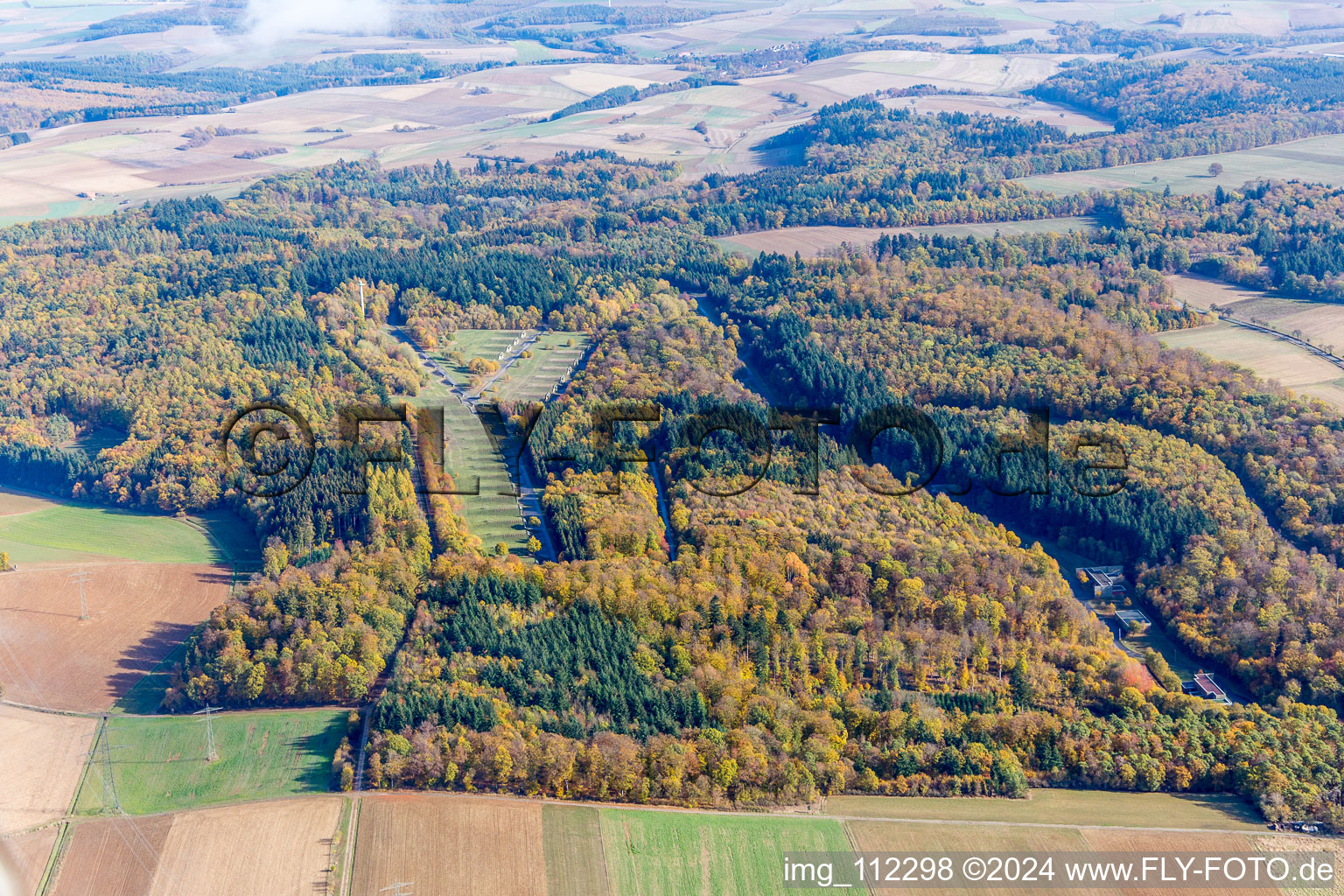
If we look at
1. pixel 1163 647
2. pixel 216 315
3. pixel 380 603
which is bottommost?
pixel 1163 647

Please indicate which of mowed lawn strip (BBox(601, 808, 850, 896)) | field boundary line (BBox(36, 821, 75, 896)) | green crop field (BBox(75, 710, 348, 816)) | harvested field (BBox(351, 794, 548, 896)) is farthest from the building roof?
field boundary line (BBox(36, 821, 75, 896))

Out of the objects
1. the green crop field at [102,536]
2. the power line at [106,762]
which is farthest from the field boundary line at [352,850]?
the green crop field at [102,536]

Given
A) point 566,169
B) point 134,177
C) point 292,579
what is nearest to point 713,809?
point 292,579

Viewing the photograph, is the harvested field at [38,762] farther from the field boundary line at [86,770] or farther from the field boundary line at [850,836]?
the field boundary line at [850,836]

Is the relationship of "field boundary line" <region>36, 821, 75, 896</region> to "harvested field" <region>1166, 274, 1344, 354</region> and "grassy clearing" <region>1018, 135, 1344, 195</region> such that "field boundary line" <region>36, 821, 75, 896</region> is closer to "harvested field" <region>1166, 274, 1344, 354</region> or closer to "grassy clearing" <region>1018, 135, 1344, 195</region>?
"harvested field" <region>1166, 274, 1344, 354</region>

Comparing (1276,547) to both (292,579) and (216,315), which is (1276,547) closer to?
(292,579)

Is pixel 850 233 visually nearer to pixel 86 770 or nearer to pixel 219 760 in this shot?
pixel 219 760
